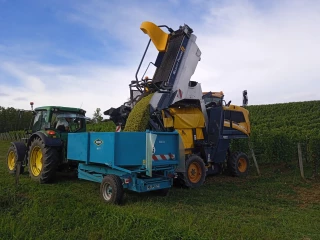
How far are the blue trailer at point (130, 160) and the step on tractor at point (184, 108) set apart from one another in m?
0.84

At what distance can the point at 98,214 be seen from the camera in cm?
477

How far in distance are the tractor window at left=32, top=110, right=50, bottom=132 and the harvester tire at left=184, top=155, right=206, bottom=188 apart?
403 centimetres

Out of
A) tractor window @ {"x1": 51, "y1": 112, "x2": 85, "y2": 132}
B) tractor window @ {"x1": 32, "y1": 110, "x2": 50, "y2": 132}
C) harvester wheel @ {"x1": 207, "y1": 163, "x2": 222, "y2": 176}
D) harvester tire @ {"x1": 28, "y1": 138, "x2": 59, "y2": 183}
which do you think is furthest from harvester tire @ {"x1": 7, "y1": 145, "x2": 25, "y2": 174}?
harvester wheel @ {"x1": 207, "y1": 163, "x2": 222, "y2": 176}

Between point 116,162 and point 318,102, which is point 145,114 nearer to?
point 116,162

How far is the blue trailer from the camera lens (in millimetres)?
5629

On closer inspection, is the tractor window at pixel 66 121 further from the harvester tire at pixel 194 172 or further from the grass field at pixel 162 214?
the harvester tire at pixel 194 172

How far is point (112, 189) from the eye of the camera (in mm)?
5516

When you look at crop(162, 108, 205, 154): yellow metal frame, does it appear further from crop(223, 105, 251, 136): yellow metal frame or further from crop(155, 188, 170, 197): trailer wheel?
crop(155, 188, 170, 197): trailer wheel

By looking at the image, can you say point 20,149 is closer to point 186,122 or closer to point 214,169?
point 186,122

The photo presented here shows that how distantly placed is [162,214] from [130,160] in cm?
137

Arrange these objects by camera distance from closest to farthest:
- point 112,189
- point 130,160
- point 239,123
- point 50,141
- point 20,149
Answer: point 112,189 → point 130,160 → point 50,141 → point 20,149 → point 239,123

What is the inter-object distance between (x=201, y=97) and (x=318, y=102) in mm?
25021

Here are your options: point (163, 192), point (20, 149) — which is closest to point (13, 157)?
point (20, 149)

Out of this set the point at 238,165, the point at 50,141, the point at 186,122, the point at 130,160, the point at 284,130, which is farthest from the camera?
the point at 284,130
